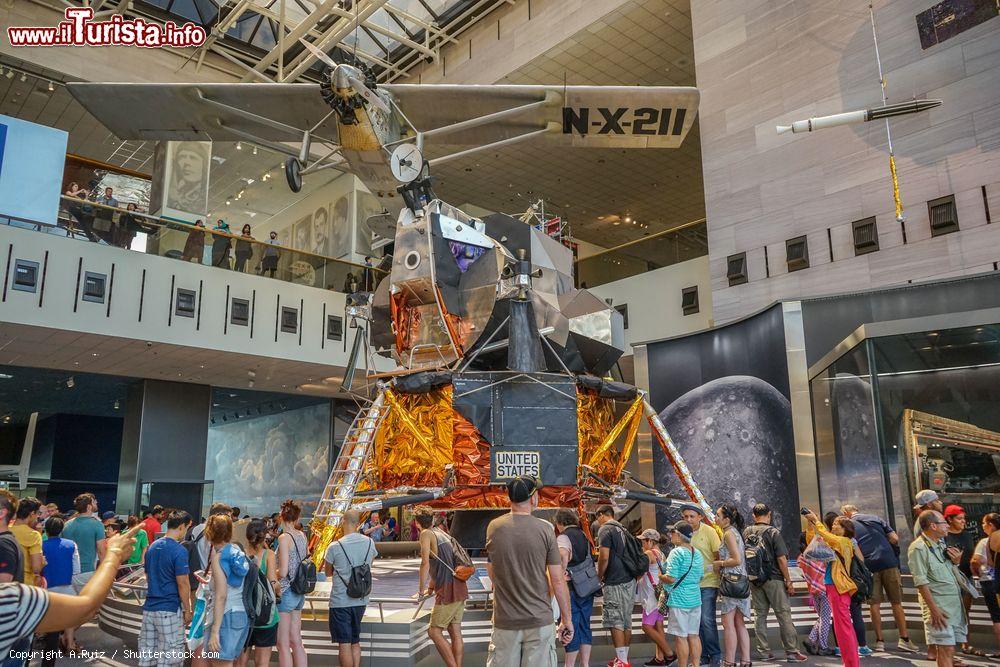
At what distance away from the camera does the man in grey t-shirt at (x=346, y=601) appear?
529 cm

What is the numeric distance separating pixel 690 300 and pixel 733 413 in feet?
15.6

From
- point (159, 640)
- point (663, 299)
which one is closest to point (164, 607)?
point (159, 640)

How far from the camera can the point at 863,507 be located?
8.31m

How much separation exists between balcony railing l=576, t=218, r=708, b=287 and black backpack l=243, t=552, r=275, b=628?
12.8 meters

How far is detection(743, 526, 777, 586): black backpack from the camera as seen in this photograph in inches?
252

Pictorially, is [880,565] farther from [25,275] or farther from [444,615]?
[25,275]

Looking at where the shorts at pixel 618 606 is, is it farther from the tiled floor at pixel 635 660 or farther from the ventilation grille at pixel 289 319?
the ventilation grille at pixel 289 319

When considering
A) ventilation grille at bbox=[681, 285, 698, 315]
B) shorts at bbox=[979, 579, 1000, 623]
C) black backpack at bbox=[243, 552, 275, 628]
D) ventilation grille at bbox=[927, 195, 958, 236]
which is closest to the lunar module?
black backpack at bbox=[243, 552, 275, 628]

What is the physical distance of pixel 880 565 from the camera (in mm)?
6945

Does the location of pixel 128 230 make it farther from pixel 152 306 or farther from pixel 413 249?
pixel 413 249

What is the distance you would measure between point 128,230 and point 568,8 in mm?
10598

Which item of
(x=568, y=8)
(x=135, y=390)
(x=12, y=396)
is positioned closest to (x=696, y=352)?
(x=568, y=8)

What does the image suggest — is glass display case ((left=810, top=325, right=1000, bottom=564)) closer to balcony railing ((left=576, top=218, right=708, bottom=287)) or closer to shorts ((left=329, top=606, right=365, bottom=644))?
shorts ((left=329, top=606, right=365, bottom=644))

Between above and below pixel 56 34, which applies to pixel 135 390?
below
